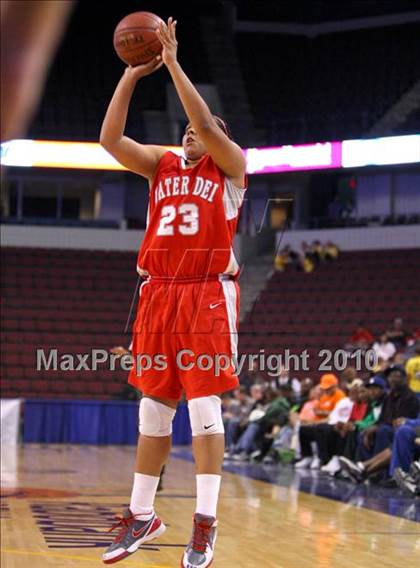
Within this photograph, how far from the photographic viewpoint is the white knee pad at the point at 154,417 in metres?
3.49

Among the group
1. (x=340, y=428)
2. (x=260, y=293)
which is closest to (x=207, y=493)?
(x=340, y=428)

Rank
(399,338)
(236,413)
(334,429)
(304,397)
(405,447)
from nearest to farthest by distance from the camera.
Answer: (405,447)
(334,429)
(304,397)
(236,413)
(399,338)

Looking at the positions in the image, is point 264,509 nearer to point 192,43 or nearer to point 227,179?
point 227,179

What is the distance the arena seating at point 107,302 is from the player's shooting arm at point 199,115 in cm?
1428

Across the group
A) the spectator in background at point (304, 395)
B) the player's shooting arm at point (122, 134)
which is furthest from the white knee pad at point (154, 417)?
the spectator in background at point (304, 395)

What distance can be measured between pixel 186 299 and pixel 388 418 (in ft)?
21.7

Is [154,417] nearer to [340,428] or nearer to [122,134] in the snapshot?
[122,134]

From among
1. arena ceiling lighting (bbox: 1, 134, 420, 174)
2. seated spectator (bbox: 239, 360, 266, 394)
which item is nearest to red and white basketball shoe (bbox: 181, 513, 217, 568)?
seated spectator (bbox: 239, 360, 266, 394)

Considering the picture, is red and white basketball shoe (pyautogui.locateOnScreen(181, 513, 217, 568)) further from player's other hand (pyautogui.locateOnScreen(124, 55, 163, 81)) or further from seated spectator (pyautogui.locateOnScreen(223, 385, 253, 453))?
seated spectator (pyautogui.locateOnScreen(223, 385, 253, 453))

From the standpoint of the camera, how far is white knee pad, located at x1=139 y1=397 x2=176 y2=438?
3.49m

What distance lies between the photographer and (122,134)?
353 centimetres

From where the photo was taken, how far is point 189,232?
348 centimetres

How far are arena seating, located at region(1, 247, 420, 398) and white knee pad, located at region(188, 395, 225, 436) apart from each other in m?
14.3

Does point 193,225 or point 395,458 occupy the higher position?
point 193,225
